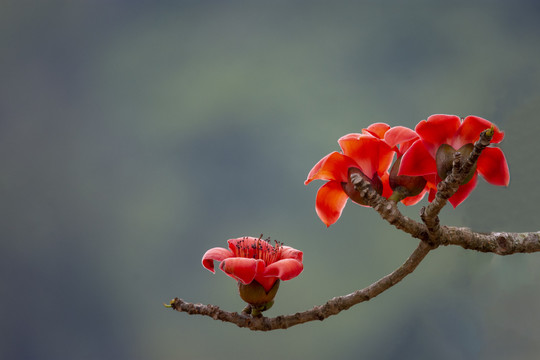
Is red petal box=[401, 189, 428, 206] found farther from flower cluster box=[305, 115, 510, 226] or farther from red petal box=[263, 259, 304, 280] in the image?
red petal box=[263, 259, 304, 280]

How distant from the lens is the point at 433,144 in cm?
56

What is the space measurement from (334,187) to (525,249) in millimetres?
239

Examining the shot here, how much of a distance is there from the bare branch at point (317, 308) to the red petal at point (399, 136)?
120mm

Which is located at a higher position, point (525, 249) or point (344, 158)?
point (344, 158)

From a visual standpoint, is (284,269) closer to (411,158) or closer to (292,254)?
(292,254)

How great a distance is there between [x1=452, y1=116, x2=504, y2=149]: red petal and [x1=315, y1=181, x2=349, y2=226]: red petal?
0.48 ft

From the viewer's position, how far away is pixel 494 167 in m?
0.60

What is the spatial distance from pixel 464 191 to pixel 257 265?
0.25 metres

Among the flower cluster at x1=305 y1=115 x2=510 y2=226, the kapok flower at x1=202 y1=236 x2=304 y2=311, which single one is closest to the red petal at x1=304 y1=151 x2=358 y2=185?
the flower cluster at x1=305 y1=115 x2=510 y2=226

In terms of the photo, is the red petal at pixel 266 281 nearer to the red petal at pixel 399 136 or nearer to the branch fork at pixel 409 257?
the branch fork at pixel 409 257

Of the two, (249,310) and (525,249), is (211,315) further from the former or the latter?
(525,249)

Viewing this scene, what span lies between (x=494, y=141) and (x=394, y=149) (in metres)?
0.11

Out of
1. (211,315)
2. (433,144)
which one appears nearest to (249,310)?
(211,315)

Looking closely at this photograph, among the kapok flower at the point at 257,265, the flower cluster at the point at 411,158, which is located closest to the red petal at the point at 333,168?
the flower cluster at the point at 411,158
